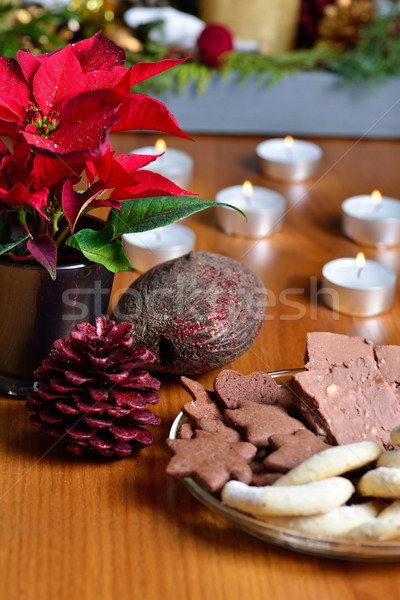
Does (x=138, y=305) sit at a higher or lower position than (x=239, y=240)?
higher

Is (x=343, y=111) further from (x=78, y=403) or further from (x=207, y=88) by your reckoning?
(x=78, y=403)

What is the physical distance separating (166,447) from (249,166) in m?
0.80

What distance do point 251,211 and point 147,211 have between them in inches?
14.8

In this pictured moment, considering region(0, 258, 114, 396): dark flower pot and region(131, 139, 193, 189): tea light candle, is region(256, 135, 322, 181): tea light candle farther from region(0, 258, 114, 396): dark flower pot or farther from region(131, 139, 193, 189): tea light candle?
region(0, 258, 114, 396): dark flower pot

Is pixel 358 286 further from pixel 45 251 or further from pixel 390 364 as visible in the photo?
pixel 45 251

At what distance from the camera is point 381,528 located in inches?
20.0

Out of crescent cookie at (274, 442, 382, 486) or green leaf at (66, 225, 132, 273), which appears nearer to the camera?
crescent cookie at (274, 442, 382, 486)

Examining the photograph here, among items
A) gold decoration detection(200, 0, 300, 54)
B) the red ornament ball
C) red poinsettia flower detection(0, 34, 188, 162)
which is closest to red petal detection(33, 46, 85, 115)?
red poinsettia flower detection(0, 34, 188, 162)

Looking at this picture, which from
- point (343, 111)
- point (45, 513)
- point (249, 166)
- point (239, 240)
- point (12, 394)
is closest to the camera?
point (45, 513)

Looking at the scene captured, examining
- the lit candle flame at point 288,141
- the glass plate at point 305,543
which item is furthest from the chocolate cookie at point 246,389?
the lit candle flame at point 288,141

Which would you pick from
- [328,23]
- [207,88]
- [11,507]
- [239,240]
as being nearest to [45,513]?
[11,507]

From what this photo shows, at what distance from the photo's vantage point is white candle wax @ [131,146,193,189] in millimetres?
1158

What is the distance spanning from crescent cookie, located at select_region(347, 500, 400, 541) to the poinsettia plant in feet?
0.96

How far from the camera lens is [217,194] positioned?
1113mm
